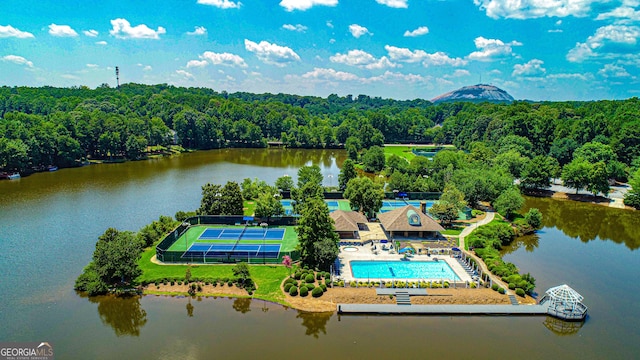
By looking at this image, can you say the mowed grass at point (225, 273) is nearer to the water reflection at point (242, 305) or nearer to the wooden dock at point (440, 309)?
the water reflection at point (242, 305)

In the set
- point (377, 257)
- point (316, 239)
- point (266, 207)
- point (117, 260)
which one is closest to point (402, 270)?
point (377, 257)

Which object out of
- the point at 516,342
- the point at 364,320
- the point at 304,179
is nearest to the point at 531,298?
the point at 516,342

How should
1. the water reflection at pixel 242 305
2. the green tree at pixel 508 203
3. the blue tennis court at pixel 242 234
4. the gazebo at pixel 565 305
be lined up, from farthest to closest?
1. the green tree at pixel 508 203
2. the blue tennis court at pixel 242 234
3. the water reflection at pixel 242 305
4. the gazebo at pixel 565 305

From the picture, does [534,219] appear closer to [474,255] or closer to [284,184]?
[474,255]

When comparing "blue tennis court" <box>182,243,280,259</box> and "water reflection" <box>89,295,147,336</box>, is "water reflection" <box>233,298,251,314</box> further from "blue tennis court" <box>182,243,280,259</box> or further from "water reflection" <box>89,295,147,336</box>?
"water reflection" <box>89,295,147,336</box>

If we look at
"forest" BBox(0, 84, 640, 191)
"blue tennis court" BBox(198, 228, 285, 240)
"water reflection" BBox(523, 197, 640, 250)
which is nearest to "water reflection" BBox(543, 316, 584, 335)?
"water reflection" BBox(523, 197, 640, 250)

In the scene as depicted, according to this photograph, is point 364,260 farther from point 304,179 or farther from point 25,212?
point 25,212

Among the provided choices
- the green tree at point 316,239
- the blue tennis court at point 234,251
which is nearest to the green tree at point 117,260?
the blue tennis court at point 234,251
